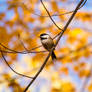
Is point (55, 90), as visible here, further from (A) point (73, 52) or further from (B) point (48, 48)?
(B) point (48, 48)

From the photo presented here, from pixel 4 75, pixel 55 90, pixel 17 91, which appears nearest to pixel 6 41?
pixel 4 75

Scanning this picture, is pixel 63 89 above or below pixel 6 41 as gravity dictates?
below

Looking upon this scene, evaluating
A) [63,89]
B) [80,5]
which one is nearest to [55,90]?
[63,89]

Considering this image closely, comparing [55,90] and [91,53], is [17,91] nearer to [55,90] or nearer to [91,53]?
[55,90]

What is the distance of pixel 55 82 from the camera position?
27.3 ft

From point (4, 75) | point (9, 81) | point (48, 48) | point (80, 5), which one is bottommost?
point (80, 5)

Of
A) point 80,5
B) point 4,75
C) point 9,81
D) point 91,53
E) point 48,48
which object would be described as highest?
point 91,53

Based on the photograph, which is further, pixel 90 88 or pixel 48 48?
pixel 90 88

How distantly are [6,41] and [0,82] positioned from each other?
3.48 ft

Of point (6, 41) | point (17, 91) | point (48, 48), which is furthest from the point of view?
point (6, 41)

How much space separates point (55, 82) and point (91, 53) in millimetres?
1376

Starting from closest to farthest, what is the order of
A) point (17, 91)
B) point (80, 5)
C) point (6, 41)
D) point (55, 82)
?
1. point (80, 5)
2. point (17, 91)
3. point (6, 41)
4. point (55, 82)

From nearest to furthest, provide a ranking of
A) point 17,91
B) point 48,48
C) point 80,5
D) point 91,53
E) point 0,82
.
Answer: point 80,5 < point 48,48 < point 17,91 < point 0,82 < point 91,53

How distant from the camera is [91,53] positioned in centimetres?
778
